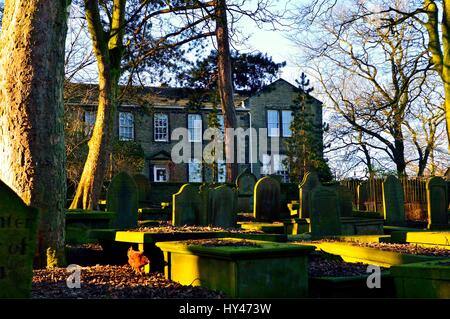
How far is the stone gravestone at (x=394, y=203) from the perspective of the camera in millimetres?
17266

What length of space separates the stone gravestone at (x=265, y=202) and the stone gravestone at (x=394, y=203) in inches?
132

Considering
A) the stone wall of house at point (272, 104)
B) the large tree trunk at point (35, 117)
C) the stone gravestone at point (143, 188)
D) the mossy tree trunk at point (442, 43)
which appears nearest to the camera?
the large tree trunk at point (35, 117)

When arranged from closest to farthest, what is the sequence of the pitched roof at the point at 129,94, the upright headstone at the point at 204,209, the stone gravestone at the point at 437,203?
the upright headstone at the point at 204,209, the stone gravestone at the point at 437,203, the pitched roof at the point at 129,94

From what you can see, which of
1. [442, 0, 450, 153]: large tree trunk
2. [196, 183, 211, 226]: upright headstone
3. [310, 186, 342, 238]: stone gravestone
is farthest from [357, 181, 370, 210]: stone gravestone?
[310, 186, 342, 238]: stone gravestone

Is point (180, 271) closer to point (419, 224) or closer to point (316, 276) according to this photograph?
point (316, 276)

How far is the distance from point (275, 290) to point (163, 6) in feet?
50.4

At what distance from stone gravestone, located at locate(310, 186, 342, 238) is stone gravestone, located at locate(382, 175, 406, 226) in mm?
4499

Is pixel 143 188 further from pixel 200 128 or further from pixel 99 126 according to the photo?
pixel 200 128

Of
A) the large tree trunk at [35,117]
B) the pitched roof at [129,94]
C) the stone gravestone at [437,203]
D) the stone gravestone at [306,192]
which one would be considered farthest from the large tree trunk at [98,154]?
the stone gravestone at [437,203]

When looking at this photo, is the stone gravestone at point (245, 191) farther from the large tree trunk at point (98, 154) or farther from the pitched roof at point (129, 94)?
the large tree trunk at point (98, 154)

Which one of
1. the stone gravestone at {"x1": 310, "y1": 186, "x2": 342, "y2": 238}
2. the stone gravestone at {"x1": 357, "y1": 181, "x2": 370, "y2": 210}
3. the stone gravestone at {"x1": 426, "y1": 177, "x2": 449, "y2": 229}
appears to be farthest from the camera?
the stone gravestone at {"x1": 357, "y1": 181, "x2": 370, "y2": 210}

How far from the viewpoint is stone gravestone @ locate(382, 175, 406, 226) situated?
56.6 feet

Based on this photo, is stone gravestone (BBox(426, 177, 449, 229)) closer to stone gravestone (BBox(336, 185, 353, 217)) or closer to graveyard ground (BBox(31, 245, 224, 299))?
stone gravestone (BBox(336, 185, 353, 217))

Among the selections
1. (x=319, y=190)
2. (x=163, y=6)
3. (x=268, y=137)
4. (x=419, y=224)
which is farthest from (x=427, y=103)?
(x=319, y=190)
